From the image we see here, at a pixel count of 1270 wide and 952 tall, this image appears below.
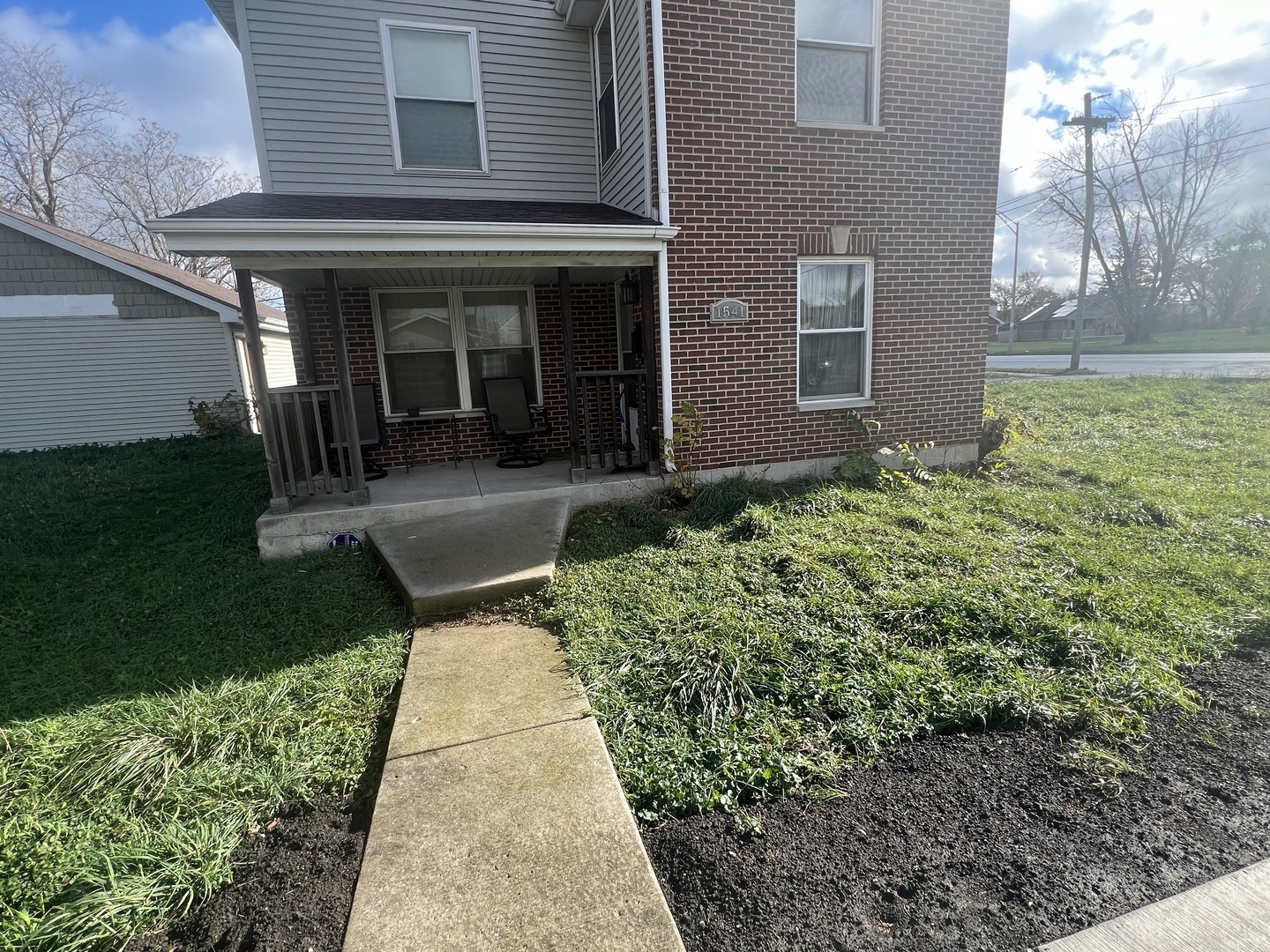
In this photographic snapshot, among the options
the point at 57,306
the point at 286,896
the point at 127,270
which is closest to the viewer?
the point at 286,896

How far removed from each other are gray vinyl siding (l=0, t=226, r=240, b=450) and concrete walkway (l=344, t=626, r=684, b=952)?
445 inches

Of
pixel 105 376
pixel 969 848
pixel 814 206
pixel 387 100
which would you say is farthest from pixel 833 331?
pixel 105 376

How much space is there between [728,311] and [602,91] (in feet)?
Answer: 10.8

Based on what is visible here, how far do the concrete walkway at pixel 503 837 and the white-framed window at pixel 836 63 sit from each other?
5.94 metres

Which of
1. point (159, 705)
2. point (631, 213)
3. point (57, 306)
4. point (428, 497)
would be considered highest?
point (631, 213)

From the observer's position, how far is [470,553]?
4.74m

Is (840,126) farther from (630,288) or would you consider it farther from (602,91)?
(602,91)

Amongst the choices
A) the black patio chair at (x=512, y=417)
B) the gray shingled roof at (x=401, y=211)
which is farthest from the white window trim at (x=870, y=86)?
the black patio chair at (x=512, y=417)

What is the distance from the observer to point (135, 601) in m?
4.45

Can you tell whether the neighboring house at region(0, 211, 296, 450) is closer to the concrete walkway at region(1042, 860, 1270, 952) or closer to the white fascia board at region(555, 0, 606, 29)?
the white fascia board at region(555, 0, 606, 29)

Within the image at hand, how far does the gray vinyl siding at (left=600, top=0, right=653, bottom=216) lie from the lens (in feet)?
18.9

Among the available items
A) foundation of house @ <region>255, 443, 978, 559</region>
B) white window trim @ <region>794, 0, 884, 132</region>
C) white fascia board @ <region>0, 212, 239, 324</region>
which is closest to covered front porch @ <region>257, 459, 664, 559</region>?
foundation of house @ <region>255, 443, 978, 559</region>

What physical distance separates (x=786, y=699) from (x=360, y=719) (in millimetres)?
1982

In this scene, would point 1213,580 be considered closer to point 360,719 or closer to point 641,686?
point 641,686
